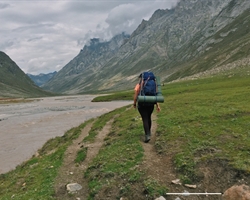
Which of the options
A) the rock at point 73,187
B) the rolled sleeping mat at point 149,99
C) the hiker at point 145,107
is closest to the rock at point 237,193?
the rock at point 73,187

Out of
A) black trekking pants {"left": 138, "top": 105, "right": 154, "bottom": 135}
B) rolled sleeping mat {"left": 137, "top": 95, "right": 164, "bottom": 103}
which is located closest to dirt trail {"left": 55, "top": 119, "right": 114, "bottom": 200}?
black trekking pants {"left": 138, "top": 105, "right": 154, "bottom": 135}

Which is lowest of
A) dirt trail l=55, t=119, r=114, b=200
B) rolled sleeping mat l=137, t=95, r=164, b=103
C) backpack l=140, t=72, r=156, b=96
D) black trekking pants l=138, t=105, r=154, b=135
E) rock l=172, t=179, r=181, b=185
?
dirt trail l=55, t=119, r=114, b=200

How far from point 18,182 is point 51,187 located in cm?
460

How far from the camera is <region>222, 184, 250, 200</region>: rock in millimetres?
10905

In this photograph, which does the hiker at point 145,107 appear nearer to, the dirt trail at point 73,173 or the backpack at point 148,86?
the backpack at point 148,86

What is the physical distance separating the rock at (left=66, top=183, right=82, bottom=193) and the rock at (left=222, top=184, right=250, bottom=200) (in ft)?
22.6

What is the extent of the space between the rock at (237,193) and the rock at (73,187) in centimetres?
690

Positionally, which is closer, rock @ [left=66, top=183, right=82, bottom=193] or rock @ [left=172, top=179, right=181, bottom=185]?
rock @ [left=172, top=179, right=181, bottom=185]

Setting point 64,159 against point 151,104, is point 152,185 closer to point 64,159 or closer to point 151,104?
point 151,104

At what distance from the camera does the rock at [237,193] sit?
1090 cm

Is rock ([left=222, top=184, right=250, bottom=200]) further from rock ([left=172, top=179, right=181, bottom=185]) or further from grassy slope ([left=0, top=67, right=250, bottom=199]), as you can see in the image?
rock ([left=172, top=179, right=181, bottom=185])

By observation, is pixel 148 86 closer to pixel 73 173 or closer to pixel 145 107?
pixel 145 107

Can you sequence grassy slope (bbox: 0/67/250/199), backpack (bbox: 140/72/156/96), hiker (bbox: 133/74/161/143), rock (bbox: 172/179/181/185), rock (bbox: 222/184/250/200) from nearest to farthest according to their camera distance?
rock (bbox: 222/184/250/200) < rock (bbox: 172/179/181/185) < grassy slope (bbox: 0/67/250/199) < backpack (bbox: 140/72/156/96) < hiker (bbox: 133/74/161/143)

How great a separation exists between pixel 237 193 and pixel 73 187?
771 centimetres
